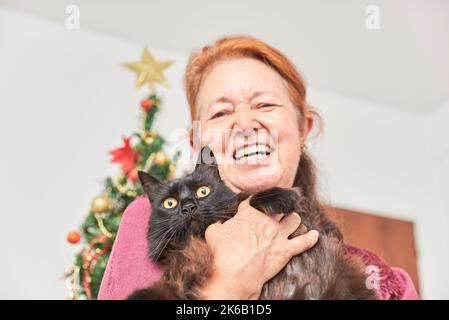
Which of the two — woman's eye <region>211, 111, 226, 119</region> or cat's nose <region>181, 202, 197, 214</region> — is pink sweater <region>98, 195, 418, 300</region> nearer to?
cat's nose <region>181, 202, 197, 214</region>

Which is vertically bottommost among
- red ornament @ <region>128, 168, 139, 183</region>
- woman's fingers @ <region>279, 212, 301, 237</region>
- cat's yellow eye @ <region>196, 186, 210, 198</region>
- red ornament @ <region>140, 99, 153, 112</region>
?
woman's fingers @ <region>279, 212, 301, 237</region>

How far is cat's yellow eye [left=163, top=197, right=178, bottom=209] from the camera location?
1.10 meters

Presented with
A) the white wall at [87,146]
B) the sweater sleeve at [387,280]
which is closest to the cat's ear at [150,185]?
the sweater sleeve at [387,280]

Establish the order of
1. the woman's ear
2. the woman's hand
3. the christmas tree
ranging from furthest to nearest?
the christmas tree
the woman's ear
the woman's hand

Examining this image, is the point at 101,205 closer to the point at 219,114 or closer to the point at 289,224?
the point at 219,114

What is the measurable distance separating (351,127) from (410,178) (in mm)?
457

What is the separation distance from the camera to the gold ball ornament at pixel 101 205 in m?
1.78

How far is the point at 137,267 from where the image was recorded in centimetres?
107

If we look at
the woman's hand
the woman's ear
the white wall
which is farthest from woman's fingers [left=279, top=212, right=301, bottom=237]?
the white wall

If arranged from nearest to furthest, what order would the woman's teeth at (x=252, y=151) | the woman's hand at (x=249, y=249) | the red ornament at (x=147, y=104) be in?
the woman's hand at (x=249, y=249), the woman's teeth at (x=252, y=151), the red ornament at (x=147, y=104)

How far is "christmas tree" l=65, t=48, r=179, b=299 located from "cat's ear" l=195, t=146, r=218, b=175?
66cm

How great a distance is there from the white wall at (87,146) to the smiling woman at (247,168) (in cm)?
90

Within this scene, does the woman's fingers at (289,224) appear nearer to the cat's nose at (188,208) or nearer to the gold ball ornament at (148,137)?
the cat's nose at (188,208)
